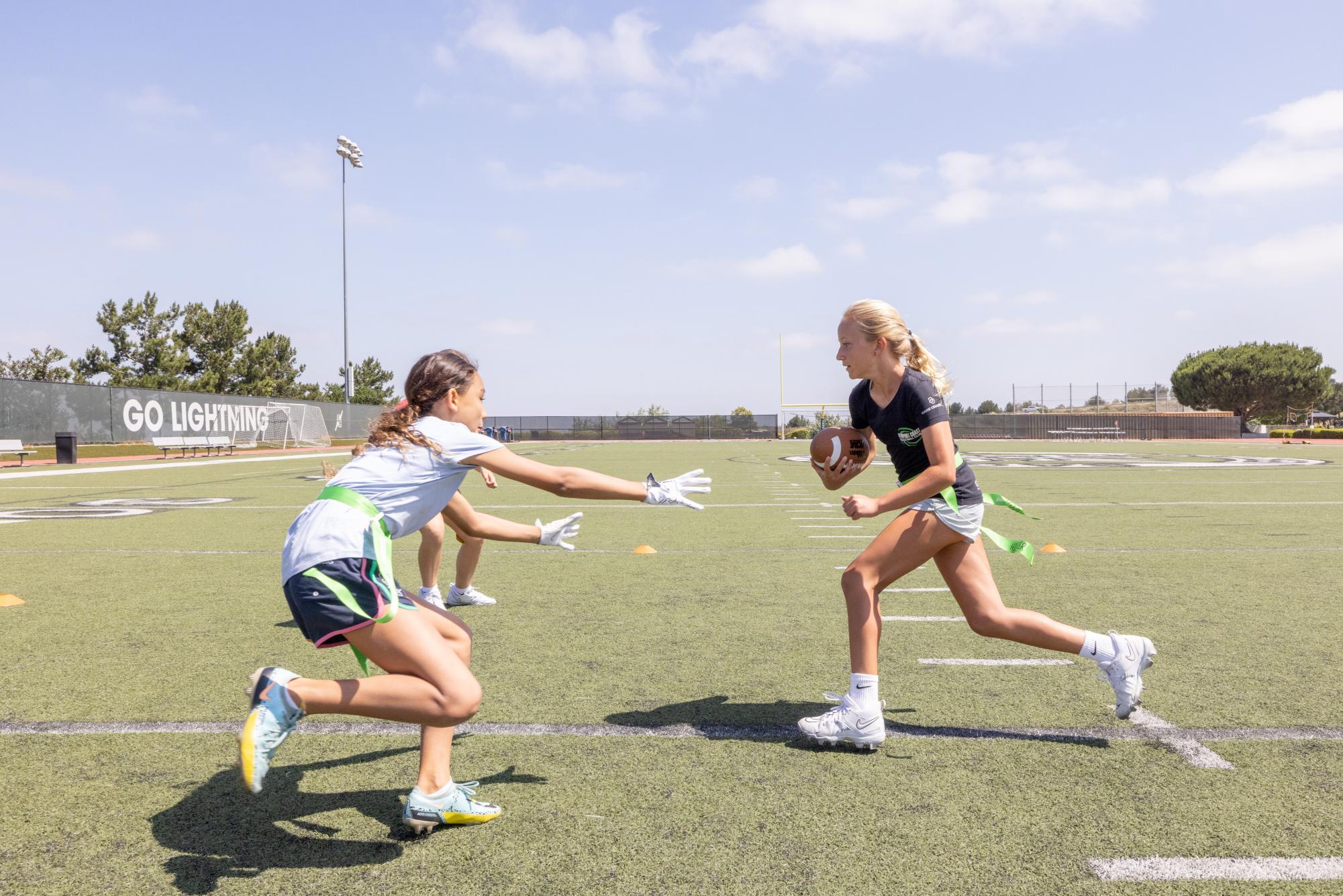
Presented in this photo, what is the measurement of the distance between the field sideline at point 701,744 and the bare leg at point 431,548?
41 centimetres

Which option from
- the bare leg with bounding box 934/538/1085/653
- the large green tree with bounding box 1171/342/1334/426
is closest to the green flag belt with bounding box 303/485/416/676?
the bare leg with bounding box 934/538/1085/653

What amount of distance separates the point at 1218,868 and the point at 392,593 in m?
2.42

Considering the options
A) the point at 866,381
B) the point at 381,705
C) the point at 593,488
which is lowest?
the point at 381,705

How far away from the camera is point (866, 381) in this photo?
400 cm

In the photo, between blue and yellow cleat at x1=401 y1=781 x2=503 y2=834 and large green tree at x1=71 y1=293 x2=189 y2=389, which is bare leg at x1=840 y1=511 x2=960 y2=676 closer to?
blue and yellow cleat at x1=401 y1=781 x2=503 y2=834

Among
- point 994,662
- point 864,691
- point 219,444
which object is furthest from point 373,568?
point 219,444

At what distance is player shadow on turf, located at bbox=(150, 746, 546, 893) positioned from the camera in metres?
2.70

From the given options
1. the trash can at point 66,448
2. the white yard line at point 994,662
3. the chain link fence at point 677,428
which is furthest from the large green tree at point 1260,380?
the white yard line at point 994,662

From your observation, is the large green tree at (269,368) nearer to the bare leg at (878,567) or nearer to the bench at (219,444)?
the bench at (219,444)

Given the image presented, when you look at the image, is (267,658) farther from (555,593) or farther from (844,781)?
(844,781)

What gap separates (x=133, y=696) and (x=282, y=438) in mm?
39812

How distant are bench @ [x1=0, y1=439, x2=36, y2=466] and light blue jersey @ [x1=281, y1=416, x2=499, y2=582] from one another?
25909 millimetres

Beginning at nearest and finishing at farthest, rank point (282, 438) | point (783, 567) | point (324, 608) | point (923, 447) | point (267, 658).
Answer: point (324, 608) → point (923, 447) → point (267, 658) → point (783, 567) → point (282, 438)

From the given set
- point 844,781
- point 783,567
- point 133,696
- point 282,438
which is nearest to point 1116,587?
point 783,567
